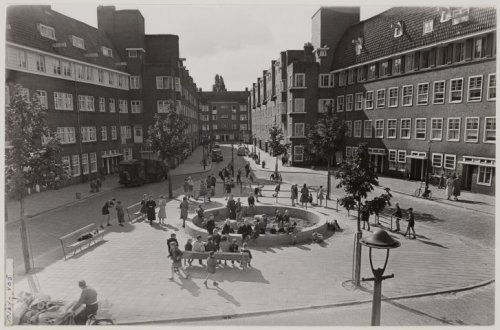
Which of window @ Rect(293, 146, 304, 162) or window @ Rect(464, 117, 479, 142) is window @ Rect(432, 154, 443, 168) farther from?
window @ Rect(293, 146, 304, 162)

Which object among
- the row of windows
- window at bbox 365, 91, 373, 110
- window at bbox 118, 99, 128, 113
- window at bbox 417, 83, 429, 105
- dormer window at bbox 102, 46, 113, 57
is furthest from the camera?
window at bbox 118, 99, 128, 113

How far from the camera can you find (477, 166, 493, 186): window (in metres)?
26.9

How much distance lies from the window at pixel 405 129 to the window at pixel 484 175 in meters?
8.36

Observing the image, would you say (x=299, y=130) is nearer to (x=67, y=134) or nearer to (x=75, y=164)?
(x=75, y=164)

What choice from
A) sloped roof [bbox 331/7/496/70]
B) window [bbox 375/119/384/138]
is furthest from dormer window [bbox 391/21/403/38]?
window [bbox 375/119/384/138]

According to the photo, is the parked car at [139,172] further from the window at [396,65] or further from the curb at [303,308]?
the window at [396,65]

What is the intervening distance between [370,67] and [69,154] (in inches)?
1299

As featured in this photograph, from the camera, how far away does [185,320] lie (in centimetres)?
991

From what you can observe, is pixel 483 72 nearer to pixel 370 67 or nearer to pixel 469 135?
pixel 469 135

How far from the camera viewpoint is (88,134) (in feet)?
122

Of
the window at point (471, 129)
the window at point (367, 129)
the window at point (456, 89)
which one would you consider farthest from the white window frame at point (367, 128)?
the window at point (471, 129)

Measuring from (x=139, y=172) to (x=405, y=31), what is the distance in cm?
2952

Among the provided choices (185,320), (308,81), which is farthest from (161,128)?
(308,81)

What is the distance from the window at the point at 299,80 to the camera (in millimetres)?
46750
